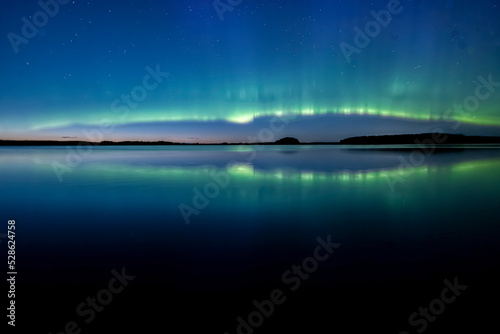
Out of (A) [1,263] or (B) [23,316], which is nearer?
(B) [23,316]

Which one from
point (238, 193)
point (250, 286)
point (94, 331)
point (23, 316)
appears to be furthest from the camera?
point (238, 193)

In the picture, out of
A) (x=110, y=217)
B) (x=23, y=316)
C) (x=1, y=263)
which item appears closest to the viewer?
(x=23, y=316)

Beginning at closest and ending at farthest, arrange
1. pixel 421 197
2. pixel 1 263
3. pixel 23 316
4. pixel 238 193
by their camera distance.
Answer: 1. pixel 23 316
2. pixel 1 263
3. pixel 421 197
4. pixel 238 193

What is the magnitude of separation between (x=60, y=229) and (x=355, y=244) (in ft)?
22.9

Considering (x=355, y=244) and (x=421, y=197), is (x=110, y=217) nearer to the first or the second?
(x=355, y=244)

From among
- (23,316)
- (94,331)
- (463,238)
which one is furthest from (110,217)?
(463,238)

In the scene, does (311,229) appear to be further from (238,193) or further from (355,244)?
(238,193)

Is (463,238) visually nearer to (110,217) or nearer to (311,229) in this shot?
(311,229)

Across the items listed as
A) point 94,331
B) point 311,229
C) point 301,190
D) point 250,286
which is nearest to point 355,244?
point 311,229

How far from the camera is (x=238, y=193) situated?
42.5 feet

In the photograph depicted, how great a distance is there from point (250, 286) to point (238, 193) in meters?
8.55

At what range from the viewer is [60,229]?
758 cm

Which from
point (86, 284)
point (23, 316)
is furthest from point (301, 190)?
point (23, 316)

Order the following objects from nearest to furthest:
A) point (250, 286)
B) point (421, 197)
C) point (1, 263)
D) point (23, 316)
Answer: point (23, 316) → point (250, 286) → point (1, 263) → point (421, 197)
